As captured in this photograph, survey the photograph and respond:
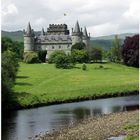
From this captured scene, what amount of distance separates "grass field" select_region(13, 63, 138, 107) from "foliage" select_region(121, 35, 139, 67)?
420 inches

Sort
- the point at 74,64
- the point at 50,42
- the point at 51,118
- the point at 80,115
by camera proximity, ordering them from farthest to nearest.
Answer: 1. the point at 50,42
2. the point at 74,64
3. the point at 80,115
4. the point at 51,118

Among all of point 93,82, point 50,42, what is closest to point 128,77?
point 93,82

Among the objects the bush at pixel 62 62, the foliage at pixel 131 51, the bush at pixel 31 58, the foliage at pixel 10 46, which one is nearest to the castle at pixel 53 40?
the foliage at pixel 10 46

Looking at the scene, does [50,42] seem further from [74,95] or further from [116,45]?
[74,95]

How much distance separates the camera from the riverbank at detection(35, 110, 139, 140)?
36.2 m

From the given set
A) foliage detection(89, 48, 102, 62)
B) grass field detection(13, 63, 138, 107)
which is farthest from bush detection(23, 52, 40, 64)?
foliage detection(89, 48, 102, 62)

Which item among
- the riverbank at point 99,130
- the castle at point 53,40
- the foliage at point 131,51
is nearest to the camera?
the riverbank at point 99,130

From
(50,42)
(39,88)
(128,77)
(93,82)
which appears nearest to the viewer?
(39,88)

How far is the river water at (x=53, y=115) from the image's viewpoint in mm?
40562

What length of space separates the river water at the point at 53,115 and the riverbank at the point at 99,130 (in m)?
1.86

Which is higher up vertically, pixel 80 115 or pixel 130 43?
pixel 130 43

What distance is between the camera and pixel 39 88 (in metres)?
74.5

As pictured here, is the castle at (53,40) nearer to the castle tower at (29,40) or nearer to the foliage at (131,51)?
the castle tower at (29,40)

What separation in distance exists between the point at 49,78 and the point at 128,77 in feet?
52.3
